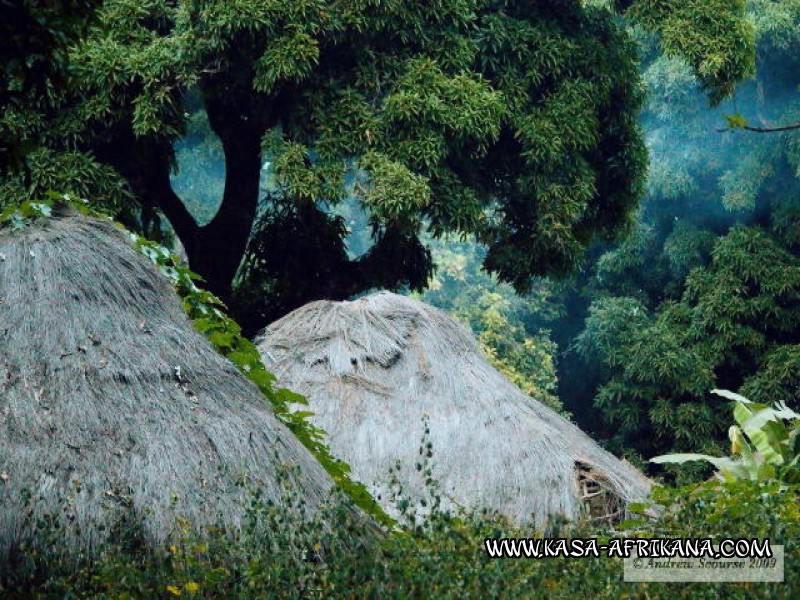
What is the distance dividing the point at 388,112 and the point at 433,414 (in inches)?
136

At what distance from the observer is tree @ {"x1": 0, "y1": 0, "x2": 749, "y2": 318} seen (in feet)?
38.1

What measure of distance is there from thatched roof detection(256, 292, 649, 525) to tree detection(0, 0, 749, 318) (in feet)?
6.06

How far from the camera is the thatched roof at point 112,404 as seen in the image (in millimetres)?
5945

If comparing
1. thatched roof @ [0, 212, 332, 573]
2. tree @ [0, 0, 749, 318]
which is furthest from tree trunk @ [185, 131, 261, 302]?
thatched roof @ [0, 212, 332, 573]

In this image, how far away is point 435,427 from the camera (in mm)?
9180

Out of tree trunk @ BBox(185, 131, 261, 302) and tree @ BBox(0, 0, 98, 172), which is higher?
tree trunk @ BBox(185, 131, 261, 302)

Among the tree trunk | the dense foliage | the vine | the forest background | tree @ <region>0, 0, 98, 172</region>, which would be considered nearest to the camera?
tree @ <region>0, 0, 98, 172</region>

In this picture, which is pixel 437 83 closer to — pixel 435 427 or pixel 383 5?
pixel 383 5

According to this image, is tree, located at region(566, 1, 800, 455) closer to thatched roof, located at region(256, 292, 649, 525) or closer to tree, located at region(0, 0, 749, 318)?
tree, located at region(0, 0, 749, 318)

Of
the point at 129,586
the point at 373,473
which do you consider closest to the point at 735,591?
the point at 129,586

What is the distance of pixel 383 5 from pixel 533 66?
64.1 inches

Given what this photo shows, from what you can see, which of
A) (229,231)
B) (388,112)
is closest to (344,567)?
(388,112)

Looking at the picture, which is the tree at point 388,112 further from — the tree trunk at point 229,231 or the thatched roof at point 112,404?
the thatched roof at point 112,404

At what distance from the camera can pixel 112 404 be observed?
20.9ft
